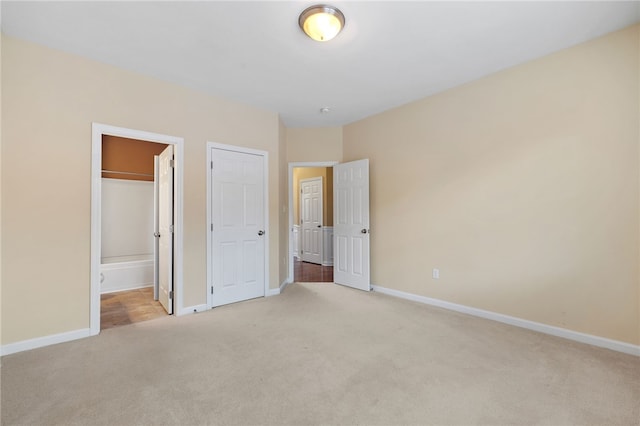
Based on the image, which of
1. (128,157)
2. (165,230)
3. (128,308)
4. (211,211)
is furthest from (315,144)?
(128,308)

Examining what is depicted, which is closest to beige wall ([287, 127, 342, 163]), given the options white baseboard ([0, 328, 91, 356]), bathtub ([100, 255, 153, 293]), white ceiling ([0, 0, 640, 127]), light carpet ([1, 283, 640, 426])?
white ceiling ([0, 0, 640, 127])

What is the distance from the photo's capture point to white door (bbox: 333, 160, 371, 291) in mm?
4332

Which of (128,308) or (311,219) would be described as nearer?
(128,308)

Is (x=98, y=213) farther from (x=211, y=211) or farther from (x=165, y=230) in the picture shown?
(x=211, y=211)

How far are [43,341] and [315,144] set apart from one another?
160 inches

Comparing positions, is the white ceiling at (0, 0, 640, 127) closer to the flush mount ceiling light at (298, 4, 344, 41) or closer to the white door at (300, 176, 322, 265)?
the flush mount ceiling light at (298, 4, 344, 41)

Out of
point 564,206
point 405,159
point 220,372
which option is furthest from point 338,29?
point 220,372

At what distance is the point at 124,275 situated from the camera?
438cm

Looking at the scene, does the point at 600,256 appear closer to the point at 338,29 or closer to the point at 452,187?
the point at 452,187

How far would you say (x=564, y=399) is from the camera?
178 cm

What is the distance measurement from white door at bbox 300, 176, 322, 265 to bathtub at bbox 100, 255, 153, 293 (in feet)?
11.2

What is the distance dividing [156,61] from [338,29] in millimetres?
1835

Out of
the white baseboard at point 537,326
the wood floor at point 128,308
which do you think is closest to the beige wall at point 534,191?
the white baseboard at point 537,326

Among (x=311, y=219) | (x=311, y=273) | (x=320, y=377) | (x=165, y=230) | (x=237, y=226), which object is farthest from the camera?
(x=311, y=219)
